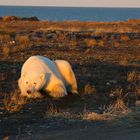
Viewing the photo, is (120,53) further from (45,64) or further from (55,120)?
(55,120)

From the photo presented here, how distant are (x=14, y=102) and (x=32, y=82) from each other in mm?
617

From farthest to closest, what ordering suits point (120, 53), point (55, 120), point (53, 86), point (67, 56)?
point (120, 53) < point (67, 56) < point (53, 86) < point (55, 120)

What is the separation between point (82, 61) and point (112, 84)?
5553 millimetres

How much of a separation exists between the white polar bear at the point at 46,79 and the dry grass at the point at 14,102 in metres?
0.21

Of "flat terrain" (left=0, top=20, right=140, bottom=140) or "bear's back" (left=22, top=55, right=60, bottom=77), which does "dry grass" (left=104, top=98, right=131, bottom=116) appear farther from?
"bear's back" (left=22, top=55, right=60, bottom=77)

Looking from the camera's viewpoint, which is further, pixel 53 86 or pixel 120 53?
pixel 120 53

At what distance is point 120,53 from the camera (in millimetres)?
23984

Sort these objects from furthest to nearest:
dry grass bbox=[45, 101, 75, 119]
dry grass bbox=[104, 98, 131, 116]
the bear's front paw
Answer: the bear's front paw
dry grass bbox=[104, 98, 131, 116]
dry grass bbox=[45, 101, 75, 119]

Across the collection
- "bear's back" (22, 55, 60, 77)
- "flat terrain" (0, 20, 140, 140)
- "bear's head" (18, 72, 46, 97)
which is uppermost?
"bear's back" (22, 55, 60, 77)

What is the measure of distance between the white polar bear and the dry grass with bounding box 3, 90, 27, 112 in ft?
0.69

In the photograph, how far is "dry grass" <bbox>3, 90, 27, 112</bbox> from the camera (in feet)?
34.9

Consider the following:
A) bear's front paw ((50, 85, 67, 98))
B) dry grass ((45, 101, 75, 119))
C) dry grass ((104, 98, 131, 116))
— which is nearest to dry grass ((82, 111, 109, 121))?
dry grass ((45, 101, 75, 119))

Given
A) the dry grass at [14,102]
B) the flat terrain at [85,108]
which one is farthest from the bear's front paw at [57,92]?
the dry grass at [14,102]

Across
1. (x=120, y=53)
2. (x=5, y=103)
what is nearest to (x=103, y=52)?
(x=120, y=53)
